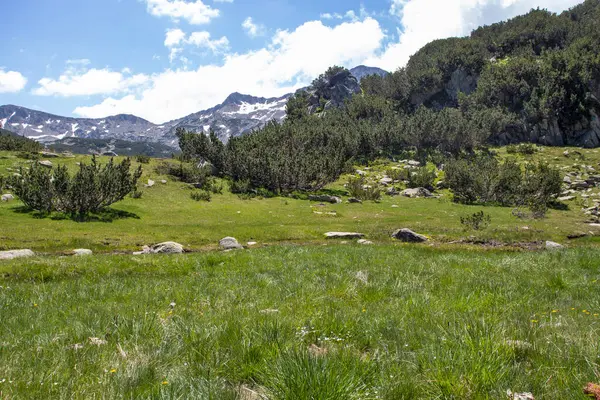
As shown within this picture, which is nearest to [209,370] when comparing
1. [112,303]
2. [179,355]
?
[179,355]

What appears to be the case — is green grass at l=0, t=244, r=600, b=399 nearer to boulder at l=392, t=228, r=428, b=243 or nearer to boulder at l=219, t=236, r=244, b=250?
boulder at l=219, t=236, r=244, b=250

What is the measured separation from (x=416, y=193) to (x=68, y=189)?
61868mm

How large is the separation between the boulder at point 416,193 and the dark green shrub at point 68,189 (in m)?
54.8

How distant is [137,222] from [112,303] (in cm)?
3477

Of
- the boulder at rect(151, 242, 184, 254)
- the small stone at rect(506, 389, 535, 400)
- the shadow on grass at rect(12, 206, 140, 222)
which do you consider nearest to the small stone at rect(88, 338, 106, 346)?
the small stone at rect(506, 389, 535, 400)

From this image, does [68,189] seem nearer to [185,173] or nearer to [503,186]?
[185,173]

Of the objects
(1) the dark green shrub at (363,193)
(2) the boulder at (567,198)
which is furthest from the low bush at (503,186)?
(1) the dark green shrub at (363,193)

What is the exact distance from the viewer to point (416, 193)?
7425 cm

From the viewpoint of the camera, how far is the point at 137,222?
3978cm

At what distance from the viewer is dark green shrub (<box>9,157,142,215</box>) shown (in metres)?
38.7

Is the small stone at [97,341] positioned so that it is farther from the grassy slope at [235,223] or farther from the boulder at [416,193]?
the boulder at [416,193]

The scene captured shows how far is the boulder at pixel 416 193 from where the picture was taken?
7365cm

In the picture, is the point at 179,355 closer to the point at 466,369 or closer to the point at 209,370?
the point at 209,370

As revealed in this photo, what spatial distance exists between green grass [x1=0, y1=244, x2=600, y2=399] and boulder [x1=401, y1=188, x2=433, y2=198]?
65349 millimetres
